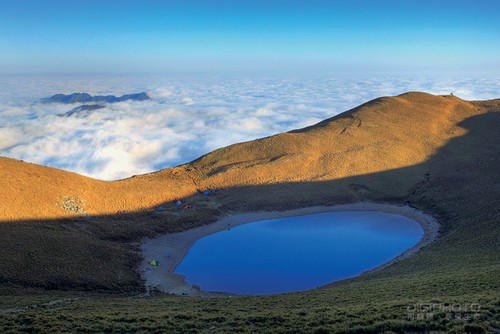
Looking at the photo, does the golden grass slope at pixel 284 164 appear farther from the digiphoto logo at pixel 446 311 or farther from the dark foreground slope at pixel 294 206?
the digiphoto logo at pixel 446 311

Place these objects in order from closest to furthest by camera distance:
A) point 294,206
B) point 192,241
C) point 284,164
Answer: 1. point 192,241
2. point 294,206
3. point 284,164

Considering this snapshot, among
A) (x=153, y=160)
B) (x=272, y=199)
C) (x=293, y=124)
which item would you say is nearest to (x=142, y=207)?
(x=272, y=199)

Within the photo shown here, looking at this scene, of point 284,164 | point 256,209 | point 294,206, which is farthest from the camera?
point 284,164

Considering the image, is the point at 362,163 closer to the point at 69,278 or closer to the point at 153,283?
the point at 153,283

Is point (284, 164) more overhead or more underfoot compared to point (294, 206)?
more overhead

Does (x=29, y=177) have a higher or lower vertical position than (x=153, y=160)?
higher

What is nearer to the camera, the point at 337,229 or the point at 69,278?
the point at 69,278

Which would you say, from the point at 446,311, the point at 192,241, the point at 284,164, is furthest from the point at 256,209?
the point at 446,311

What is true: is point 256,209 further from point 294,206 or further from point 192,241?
point 192,241
